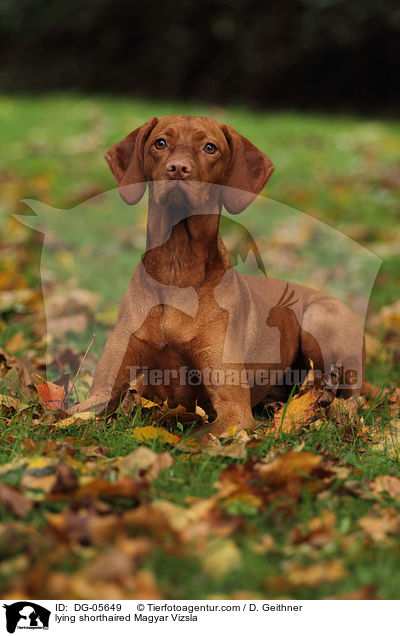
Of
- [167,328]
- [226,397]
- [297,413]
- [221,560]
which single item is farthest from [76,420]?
[221,560]

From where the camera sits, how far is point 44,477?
2.46 meters

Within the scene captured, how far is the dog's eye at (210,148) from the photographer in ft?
10.4

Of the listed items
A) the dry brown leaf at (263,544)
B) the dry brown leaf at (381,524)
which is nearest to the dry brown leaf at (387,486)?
the dry brown leaf at (381,524)

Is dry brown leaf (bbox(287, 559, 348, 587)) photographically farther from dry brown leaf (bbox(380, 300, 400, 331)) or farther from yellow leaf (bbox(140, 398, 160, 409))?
dry brown leaf (bbox(380, 300, 400, 331))

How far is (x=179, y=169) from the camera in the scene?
2.99 meters

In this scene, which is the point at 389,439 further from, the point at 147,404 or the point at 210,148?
the point at 210,148

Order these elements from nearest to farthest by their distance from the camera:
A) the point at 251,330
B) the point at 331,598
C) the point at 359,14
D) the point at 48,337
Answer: the point at 331,598 < the point at 251,330 < the point at 48,337 < the point at 359,14

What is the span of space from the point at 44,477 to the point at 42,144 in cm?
852

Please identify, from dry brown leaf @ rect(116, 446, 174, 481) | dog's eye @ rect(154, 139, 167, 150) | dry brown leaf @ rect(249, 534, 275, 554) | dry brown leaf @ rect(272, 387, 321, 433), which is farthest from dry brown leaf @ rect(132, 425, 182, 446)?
dog's eye @ rect(154, 139, 167, 150)

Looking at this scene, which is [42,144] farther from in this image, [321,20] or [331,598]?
[331,598]

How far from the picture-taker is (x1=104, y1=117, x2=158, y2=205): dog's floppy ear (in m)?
3.29

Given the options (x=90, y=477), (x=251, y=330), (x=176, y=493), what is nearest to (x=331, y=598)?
(x=176, y=493)
